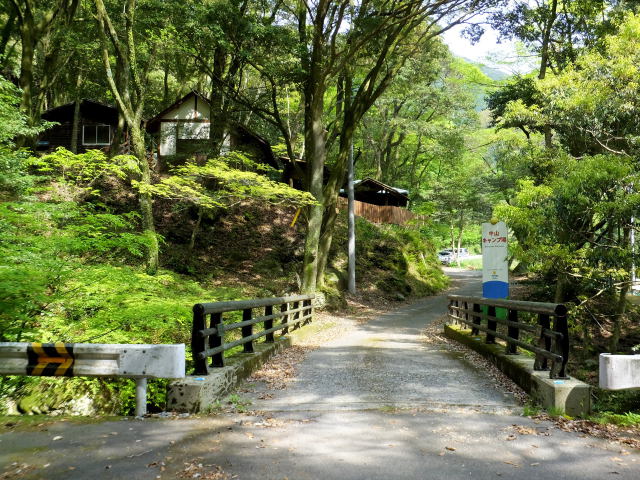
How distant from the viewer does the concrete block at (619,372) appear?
4.67m

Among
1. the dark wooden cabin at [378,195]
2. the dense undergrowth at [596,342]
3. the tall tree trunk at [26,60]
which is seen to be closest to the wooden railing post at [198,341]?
the dense undergrowth at [596,342]

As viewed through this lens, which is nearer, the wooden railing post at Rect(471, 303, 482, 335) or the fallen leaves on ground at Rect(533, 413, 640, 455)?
the fallen leaves on ground at Rect(533, 413, 640, 455)

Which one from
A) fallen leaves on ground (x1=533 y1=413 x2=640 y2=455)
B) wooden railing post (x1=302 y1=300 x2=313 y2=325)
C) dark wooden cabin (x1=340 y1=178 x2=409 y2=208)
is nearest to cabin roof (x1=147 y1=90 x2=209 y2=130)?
dark wooden cabin (x1=340 y1=178 x2=409 y2=208)

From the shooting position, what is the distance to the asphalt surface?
341 centimetres

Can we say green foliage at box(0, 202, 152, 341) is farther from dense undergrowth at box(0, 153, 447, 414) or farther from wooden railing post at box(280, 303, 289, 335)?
wooden railing post at box(280, 303, 289, 335)

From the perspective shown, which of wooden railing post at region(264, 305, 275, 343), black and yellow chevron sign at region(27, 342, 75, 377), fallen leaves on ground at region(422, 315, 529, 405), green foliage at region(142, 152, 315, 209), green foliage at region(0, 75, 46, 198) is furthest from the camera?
green foliage at region(142, 152, 315, 209)

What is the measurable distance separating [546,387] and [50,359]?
5386 millimetres

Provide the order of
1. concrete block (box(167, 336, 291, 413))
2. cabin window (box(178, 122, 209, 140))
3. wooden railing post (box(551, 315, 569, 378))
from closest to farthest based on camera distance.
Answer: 1. concrete block (box(167, 336, 291, 413))
2. wooden railing post (box(551, 315, 569, 378))
3. cabin window (box(178, 122, 209, 140))

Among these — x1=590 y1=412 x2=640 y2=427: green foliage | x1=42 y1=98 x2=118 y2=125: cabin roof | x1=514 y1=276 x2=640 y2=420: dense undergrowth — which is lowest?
x1=514 y1=276 x2=640 y2=420: dense undergrowth

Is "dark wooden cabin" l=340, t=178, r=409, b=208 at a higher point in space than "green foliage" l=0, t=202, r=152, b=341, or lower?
higher

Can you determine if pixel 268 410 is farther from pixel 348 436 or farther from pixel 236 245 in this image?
pixel 236 245

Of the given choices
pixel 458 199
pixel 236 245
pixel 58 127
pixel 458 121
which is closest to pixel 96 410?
pixel 236 245

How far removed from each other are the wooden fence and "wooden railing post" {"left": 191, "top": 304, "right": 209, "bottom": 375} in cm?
2565

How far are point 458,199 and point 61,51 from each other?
95.5ft
